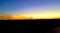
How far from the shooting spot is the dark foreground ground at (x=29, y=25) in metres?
0.93

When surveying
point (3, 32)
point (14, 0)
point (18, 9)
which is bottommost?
point (3, 32)

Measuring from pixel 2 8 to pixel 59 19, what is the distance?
686 mm

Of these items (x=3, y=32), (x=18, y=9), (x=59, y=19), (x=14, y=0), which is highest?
(x=14, y=0)

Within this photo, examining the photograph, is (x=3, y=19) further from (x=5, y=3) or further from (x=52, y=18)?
(x=52, y=18)

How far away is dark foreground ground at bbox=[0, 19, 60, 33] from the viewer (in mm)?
934

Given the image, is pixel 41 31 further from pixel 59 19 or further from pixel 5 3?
pixel 5 3

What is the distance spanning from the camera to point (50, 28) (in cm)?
94

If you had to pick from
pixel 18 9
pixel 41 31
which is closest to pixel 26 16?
pixel 18 9

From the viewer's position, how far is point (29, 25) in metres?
0.96

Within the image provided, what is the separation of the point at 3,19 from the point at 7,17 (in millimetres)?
51

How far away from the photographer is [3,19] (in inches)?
38.5

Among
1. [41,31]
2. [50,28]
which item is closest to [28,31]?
[41,31]

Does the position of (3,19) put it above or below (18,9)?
below

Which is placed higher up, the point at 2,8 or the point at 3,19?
the point at 2,8
